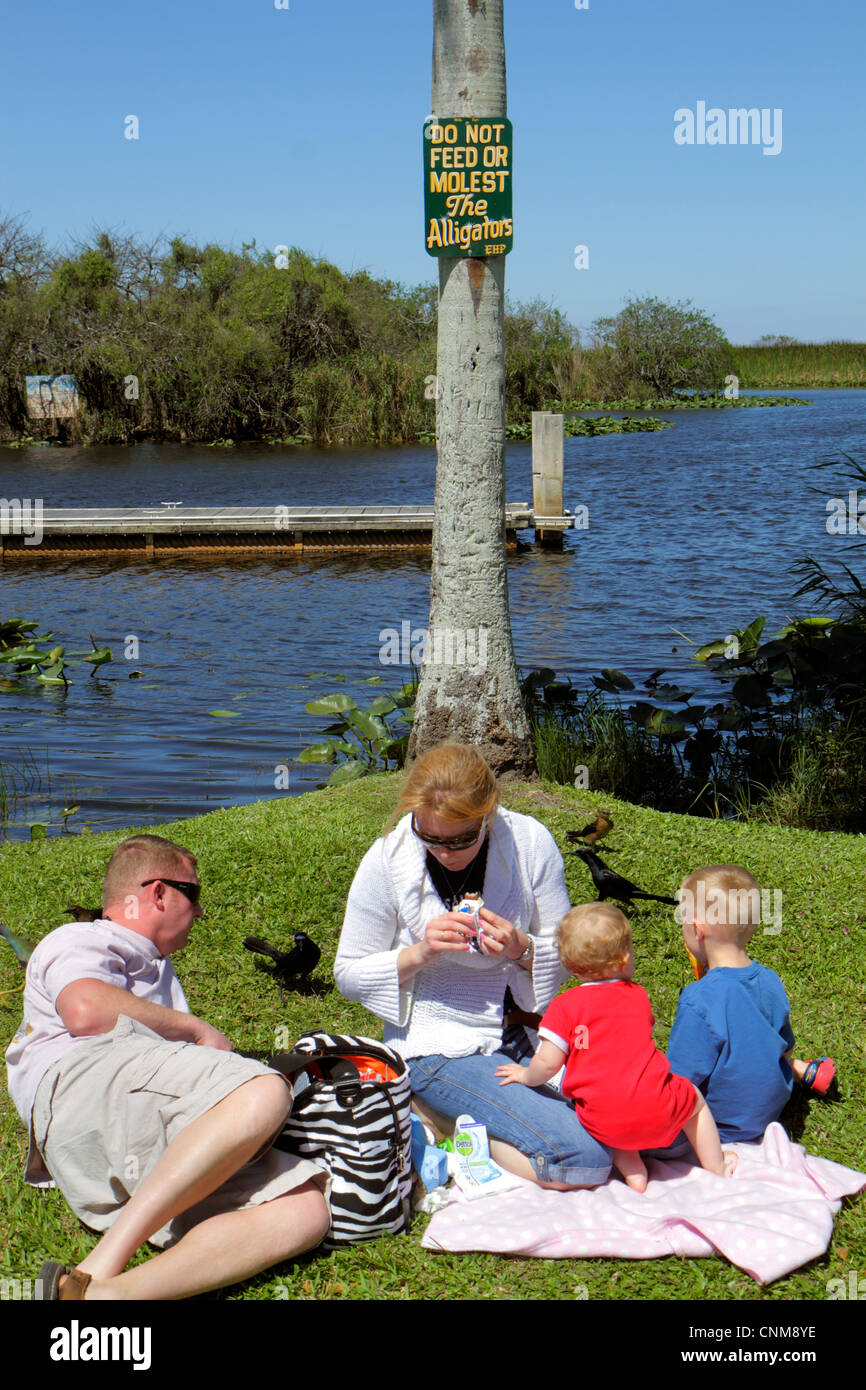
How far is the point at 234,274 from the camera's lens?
48.7 m

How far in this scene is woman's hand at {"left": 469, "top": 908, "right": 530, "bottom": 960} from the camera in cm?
350

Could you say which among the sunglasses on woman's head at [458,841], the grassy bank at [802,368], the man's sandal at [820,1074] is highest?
the grassy bank at [802,368]

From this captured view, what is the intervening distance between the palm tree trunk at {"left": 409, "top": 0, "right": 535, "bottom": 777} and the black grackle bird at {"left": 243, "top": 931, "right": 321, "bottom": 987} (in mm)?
2029

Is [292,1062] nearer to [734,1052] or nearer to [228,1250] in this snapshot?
[228,1250]

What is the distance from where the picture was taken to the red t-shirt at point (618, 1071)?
337cm

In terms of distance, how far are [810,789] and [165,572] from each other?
48.0 ft

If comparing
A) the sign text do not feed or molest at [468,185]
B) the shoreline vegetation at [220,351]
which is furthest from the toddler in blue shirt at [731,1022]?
the shoreline vegetation at [220,351]

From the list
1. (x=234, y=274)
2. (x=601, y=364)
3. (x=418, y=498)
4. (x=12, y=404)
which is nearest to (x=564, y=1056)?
(x=418, y=498)

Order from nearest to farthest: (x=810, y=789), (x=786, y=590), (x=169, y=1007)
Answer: (x=169, y=1007), (x=810, y=789), (x=786, y=590)

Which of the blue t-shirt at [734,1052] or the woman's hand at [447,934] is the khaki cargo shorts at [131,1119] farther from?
the blue t-shirt at [734,1052]

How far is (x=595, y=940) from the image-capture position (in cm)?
349

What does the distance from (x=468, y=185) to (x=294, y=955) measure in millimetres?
3997
